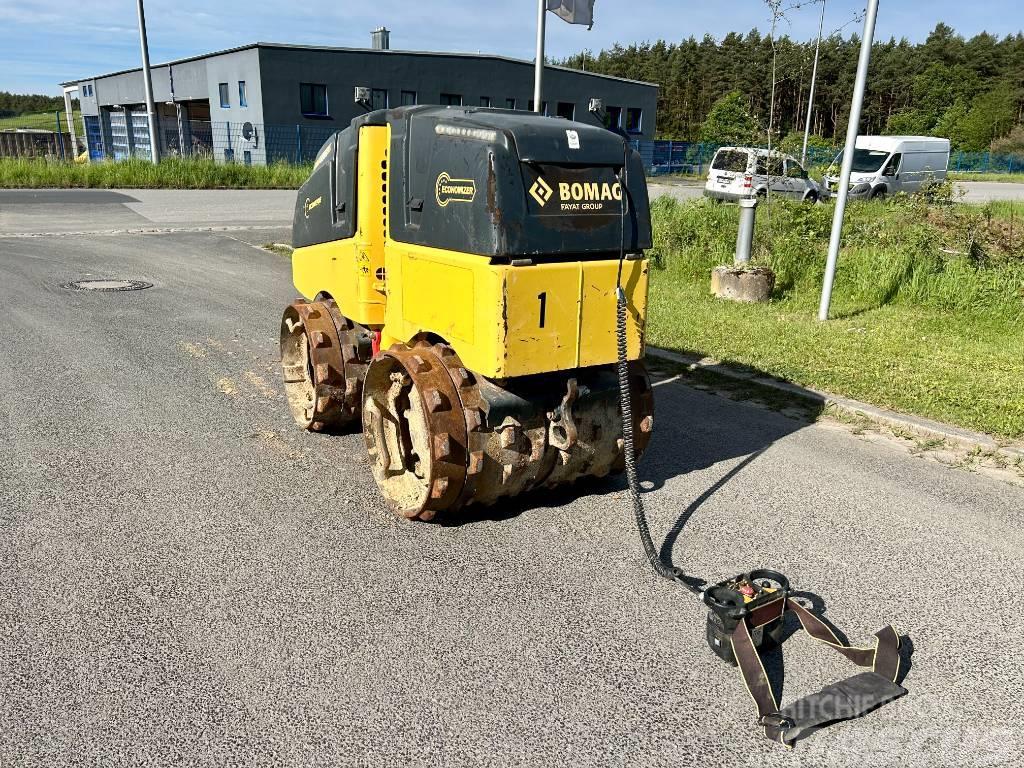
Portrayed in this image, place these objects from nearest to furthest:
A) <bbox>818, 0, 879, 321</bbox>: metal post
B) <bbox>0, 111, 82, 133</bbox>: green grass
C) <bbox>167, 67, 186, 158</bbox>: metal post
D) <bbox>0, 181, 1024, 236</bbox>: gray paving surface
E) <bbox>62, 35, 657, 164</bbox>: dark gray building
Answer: <bbox>818, 0, 879, 321</bbox>: metal post → <bbox>0, 181, 1024, 236</bbox>: gray paving surface → <bbox>167, 67, 186, 158</bbox>: metal post → <bbox>62, 35, 657, 164</bbox>: dark gray building → <bbox>0, 111, 82, 133</bbox>: green grass

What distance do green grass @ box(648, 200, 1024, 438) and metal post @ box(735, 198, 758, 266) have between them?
0.61 meters

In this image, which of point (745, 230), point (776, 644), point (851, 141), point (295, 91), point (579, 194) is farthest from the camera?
point (295, 91)

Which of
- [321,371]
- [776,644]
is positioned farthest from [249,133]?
[776,644]

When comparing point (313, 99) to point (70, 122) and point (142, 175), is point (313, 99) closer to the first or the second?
point (142, 175)

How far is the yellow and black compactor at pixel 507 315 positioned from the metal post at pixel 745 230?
22.3ft

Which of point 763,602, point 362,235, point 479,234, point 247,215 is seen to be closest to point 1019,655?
point 763,602

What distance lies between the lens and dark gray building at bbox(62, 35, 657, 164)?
3503 cm

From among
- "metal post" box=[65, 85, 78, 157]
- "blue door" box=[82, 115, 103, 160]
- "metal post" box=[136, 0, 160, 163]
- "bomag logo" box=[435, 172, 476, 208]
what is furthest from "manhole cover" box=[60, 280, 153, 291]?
"blue door" box=[82, 115, 103, 160]

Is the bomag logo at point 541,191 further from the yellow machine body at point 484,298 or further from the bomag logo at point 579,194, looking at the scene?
the yellow machine body at point 484,298

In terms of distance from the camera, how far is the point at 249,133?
34375 millimetres

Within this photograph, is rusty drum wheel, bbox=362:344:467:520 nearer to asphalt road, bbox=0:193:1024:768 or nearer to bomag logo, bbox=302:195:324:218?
asphalt road, bbox=0:193:1024:768

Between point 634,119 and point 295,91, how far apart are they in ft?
69.3

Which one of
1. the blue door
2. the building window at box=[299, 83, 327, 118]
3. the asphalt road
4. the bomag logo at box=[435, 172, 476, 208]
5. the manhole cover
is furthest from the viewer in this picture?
the blue door

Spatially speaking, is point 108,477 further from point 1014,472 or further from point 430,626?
point 1014,472
